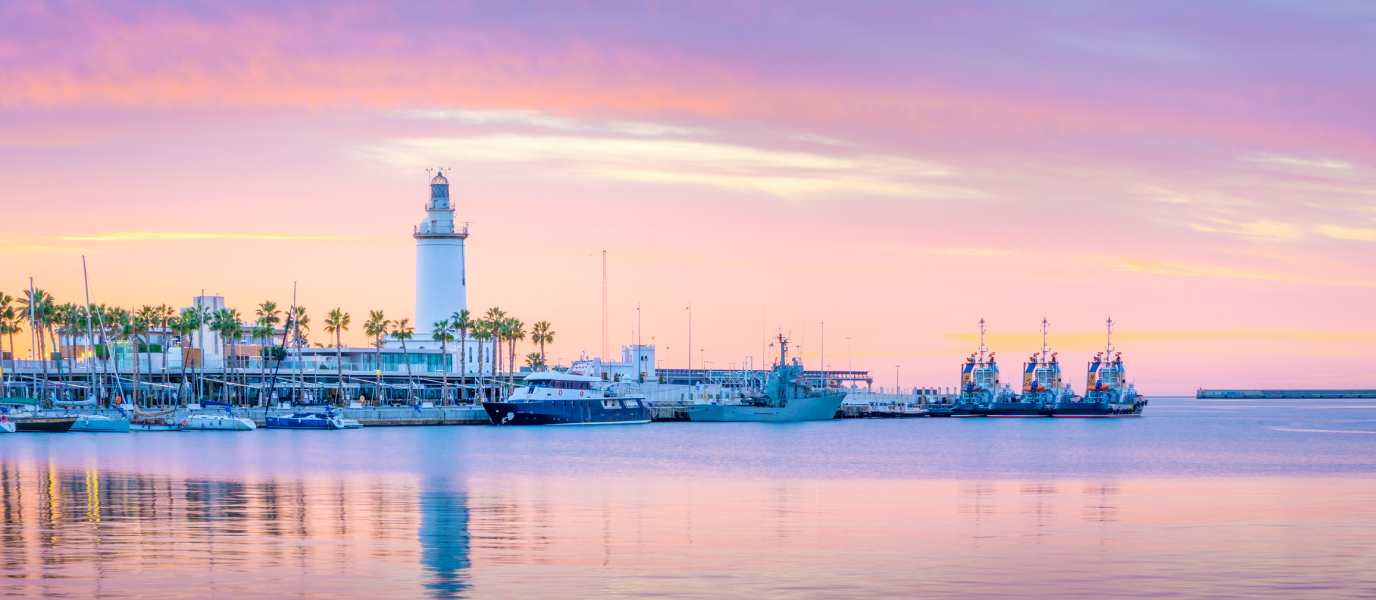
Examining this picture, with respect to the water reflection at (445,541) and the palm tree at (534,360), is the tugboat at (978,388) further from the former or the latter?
the water reflection at (445,541)

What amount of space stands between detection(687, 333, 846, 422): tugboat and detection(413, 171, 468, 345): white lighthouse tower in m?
29.0

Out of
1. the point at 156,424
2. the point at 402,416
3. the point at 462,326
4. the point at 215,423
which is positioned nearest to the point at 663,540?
the point at 215,423

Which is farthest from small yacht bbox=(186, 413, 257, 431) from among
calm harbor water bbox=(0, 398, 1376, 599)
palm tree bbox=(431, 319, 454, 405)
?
calm harbor water bbox=(0, 398, 1376, 599)

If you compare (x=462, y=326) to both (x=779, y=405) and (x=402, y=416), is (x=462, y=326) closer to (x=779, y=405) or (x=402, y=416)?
(x=402, y=416)

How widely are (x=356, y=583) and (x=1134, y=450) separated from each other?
232 feet

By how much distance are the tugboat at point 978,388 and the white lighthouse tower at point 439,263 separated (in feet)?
265

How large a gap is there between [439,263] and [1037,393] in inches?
3684

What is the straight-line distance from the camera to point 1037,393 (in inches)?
7485

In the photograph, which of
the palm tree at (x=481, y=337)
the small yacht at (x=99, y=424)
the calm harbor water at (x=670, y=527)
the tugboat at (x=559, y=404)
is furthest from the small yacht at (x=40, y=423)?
the palm tree at (x=481, y=337)

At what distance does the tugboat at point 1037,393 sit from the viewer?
184875 mm

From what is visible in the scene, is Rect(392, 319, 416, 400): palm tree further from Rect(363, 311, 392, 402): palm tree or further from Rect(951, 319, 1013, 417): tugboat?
Rect(951, 319, 1013, 417): tugboat

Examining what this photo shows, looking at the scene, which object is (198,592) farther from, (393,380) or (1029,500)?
(393,380)

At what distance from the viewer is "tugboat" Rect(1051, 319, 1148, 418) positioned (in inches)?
7195

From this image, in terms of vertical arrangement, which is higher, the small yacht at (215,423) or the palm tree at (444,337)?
the palm tree at (444,337)
